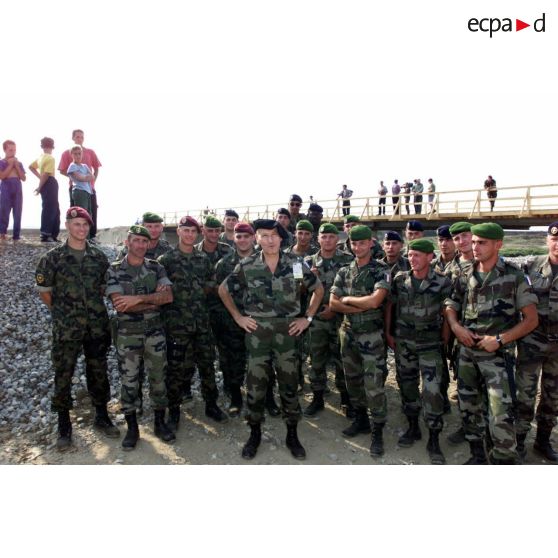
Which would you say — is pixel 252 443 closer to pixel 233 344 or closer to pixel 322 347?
pixel 233 344

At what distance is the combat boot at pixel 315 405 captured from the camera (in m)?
5.29

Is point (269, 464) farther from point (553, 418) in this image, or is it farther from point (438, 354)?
point (553, 418)

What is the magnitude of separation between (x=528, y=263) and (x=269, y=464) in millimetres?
3616

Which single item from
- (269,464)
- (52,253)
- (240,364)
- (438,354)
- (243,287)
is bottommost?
(269,464)

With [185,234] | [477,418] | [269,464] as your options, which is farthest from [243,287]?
[477,418]

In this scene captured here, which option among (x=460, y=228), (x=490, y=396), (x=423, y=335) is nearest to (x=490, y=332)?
(x=490, y=396)

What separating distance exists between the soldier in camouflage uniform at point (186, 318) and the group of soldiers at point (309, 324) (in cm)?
1

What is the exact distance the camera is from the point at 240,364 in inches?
211

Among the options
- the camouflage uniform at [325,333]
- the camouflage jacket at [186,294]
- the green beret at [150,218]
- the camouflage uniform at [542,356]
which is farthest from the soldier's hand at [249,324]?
→ the camouflage uniform at [542,356]

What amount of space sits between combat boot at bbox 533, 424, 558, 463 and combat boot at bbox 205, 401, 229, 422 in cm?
365

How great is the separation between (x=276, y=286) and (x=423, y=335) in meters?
1.74

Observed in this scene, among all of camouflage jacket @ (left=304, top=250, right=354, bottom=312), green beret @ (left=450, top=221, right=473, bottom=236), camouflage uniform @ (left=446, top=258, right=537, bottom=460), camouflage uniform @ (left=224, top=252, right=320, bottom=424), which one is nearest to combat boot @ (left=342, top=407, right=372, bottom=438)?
camouflage uniform @ (left=224, top=252, right=320, bottom=424)

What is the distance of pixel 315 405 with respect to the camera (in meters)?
5.35

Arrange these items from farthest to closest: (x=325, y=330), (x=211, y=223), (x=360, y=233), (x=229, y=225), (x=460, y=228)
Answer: (x=229, y=225) < (x=211, y=223) < (x=325, y=330) < (x=460, y=228) < (x=360, y=233)
